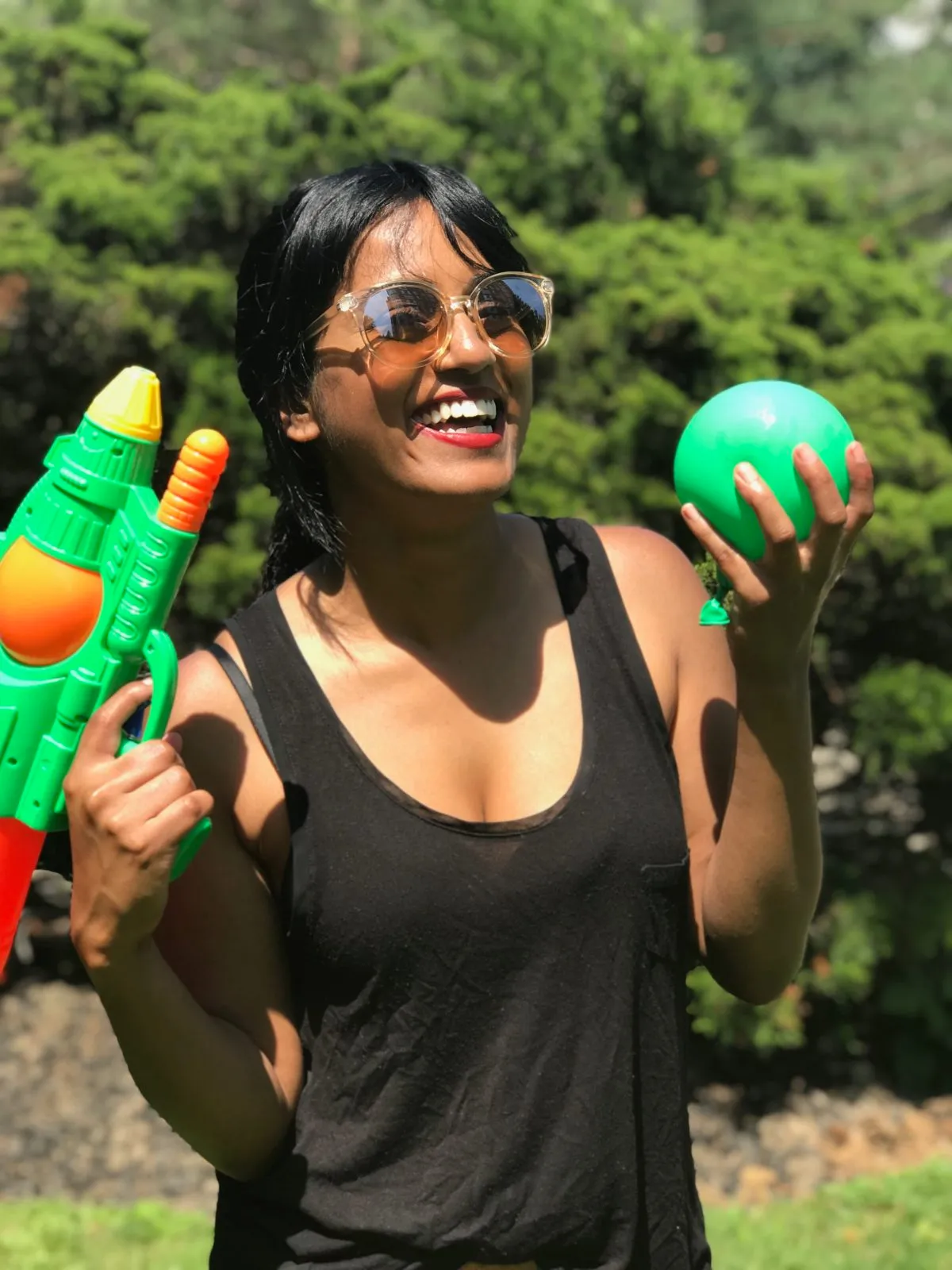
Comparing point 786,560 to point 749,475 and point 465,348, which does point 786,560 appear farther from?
point 465,348

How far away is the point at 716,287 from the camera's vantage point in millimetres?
5363

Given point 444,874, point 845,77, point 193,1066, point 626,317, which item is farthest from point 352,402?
point 845,77

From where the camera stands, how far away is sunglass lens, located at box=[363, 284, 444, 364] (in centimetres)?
201

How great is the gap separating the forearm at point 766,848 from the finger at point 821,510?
0.56 feet

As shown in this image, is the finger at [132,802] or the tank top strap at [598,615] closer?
the finger at [132,802]

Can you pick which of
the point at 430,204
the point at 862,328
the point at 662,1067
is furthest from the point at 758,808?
the point at 862,328

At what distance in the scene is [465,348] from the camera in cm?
201

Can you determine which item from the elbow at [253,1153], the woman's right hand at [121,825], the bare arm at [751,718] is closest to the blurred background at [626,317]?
the bare arm at [751,718]

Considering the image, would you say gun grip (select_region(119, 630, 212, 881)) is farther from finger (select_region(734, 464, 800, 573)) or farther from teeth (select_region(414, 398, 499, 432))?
finger (select_region(734, 464, 800, 573))

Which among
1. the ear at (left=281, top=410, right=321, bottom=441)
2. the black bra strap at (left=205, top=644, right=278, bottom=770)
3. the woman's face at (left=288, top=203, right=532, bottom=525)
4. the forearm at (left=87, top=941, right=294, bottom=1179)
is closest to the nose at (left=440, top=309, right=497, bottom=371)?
the woman's face at (left=288, top=203, right=532, bottom=525)

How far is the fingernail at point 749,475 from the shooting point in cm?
173

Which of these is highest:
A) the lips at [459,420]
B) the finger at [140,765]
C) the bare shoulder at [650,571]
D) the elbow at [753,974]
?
the lips at [459,420]

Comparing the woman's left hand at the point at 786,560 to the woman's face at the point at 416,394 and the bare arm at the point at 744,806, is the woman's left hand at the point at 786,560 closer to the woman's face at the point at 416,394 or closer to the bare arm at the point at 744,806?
the bare arm at the point at 744,806

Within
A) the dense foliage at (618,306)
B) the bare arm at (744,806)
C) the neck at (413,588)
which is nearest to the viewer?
the bare arm at (744,806)
